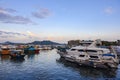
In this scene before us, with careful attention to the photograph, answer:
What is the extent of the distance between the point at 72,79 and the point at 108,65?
14.3 m

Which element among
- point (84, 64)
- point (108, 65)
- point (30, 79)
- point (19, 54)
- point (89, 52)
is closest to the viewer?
point (30, 79)

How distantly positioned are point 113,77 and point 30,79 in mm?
16910

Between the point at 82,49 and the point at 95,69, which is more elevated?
the point at 82,49

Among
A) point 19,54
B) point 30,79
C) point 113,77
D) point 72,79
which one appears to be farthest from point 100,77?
point 19,54

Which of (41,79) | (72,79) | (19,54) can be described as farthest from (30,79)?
(19,54)

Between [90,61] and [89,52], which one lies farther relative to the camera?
[89,52]

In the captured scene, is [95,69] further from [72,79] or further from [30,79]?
[30,79]

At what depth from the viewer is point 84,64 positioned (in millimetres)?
52812

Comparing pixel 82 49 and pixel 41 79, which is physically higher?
pixel 82 49

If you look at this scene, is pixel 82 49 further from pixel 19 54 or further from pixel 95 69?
pixel 19 54

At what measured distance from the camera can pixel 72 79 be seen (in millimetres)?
38094

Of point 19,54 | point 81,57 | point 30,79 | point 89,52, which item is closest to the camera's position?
point 30,79

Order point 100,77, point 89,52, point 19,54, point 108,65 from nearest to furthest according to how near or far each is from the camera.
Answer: point 100,77 < point 108,65 < point 89,52 < point 19,54

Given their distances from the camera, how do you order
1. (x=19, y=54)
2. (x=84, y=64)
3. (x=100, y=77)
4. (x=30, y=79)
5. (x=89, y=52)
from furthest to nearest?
(x=19, y=54), (x=89, y=52), (x=84, y=64), (x=100, y=77), (x=30, y=79)
